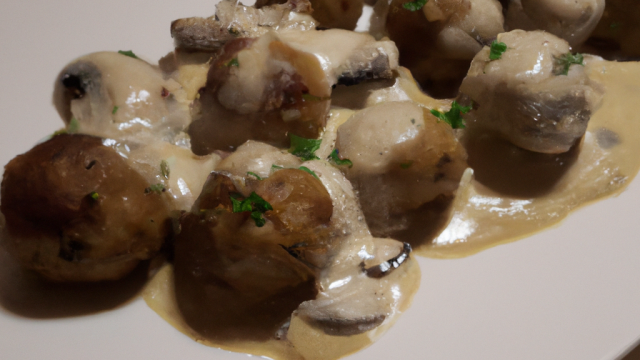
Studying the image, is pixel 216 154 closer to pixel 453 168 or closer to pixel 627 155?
pixel 453 168

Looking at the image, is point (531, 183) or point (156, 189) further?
point (531, 183)

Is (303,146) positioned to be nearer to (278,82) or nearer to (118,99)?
(278,82)

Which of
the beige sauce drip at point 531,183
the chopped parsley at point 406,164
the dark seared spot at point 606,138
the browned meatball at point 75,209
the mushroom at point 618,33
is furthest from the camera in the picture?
the mushroom at point 618,33

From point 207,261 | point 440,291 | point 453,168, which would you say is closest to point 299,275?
point 207,261

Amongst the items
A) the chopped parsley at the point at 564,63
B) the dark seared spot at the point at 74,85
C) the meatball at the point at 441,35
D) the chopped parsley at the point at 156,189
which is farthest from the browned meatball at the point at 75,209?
the chopped parsley at the point at 564,63

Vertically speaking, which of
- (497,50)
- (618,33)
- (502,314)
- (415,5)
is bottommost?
(502,314)

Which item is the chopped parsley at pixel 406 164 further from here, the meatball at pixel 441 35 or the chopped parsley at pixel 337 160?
the meatball at pixel 441 35

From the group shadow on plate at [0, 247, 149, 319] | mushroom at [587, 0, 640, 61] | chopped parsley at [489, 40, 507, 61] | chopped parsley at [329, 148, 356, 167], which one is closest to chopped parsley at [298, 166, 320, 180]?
chopped parsley at [329, 148, 356, 167]

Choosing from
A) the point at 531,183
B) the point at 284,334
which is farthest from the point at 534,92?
the point at 284,334
